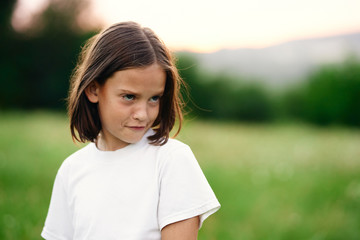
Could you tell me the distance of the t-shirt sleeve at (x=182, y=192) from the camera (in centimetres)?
161

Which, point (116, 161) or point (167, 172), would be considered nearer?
point (167, 172)

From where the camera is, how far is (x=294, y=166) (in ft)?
20.9

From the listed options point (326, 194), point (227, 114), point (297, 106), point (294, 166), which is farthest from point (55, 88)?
point (326, 194)

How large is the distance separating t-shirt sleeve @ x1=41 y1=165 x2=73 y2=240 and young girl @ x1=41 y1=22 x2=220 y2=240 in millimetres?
86

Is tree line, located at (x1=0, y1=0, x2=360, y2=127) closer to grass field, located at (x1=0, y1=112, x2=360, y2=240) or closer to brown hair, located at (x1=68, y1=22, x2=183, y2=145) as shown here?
grass field, located at (x1=0, y1=112, x2=360, y2=240)

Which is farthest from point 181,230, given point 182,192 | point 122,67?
point 122,67

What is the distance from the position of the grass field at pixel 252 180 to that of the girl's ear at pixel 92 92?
2337 mm

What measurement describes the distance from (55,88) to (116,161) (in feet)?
54.9

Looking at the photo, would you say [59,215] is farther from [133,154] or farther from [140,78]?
[140,78]

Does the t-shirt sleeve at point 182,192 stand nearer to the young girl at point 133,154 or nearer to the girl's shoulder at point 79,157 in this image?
the young girl at point 133,154

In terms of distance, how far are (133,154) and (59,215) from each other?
0.56m

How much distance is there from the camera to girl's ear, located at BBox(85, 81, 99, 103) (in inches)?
71.6

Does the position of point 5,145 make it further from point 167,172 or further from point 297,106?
point 297,106

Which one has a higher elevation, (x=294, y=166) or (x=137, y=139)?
(x=137, y=139)
